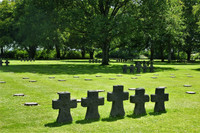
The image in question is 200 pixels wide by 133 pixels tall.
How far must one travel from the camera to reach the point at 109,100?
624cm

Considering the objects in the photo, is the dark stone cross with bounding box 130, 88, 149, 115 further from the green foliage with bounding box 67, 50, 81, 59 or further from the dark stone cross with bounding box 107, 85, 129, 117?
the green foliage with bounding box 67, 50, 81, 59

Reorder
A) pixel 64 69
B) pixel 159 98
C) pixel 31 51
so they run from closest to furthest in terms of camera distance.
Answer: pixel 159 98 → pixel 64 69 → pixel 31 51

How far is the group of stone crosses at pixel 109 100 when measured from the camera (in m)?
5.73

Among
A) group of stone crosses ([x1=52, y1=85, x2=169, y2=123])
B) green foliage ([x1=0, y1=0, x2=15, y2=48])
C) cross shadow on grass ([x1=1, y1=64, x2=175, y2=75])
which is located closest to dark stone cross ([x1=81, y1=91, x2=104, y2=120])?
group of stone crosses ([x1=52, y1=85, x2=169, y2=123])

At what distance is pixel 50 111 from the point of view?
693cm

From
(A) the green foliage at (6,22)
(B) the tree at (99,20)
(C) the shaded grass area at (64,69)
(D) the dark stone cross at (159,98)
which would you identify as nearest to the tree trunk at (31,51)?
(A) the green foliage at (6,22)

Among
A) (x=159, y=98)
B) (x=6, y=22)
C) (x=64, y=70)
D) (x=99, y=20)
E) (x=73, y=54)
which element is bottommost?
(x=64, y=70)

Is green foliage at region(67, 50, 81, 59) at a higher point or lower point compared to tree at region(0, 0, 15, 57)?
lower

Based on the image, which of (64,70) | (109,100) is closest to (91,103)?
(109,100)

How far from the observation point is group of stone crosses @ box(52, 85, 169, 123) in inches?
226

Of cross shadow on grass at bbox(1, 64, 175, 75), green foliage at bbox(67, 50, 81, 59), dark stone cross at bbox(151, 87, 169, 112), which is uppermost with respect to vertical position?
green foliage at bbox(67, 50, 81, 59)

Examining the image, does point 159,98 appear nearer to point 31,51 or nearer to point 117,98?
point 117,98

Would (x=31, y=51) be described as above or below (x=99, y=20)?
below

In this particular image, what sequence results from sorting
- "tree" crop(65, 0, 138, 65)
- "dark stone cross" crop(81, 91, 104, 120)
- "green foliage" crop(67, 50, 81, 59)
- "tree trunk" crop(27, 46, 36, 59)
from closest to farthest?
"dark stone cross" crop(81, 91, 104, 120)
"tree" crop(65, 0, 138, 65)
"tree trunk" crop(27, 46, 36, 59)
"green foliage" crop(67, 50, 81, 59)
